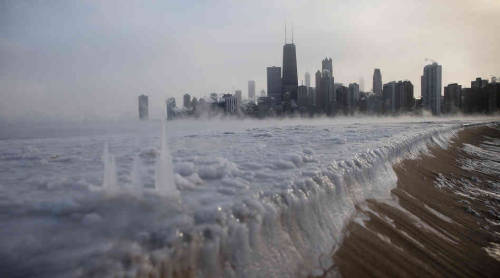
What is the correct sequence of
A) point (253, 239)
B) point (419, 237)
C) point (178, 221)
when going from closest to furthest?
point (178, 221) → point (253, 239) → point (419, 237)

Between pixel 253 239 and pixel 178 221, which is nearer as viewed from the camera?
pixel 178 221

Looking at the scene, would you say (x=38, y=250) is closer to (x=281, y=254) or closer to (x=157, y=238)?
(x=157, y=238)

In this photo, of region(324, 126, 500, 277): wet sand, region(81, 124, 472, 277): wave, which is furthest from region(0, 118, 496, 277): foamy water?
region(324, 126, 500, 277): wet sand

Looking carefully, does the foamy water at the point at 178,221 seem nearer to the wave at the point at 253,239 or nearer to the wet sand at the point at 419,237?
the wave at the point at 253,239

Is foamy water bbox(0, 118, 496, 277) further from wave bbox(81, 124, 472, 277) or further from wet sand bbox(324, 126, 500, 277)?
wet sand bbox(324, 126, 500, 277)

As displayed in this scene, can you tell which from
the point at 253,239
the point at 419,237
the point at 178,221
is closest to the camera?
the point at 178,221

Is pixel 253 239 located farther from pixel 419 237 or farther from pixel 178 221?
pixel 419 237

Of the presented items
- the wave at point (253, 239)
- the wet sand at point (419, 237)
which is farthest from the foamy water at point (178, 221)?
the wet sand at point (419, 237)

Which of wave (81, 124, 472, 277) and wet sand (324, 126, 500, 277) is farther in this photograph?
wet sand (324, 126, 500, 277)

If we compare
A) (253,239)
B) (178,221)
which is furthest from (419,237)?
(178,221)
